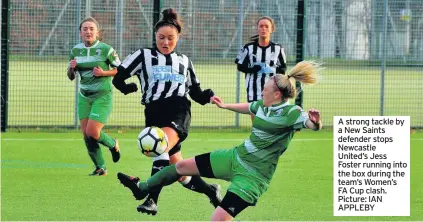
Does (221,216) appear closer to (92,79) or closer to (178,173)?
(178,173)

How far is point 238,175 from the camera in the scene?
736 centimetres

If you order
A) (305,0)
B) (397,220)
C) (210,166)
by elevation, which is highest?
(305,0)

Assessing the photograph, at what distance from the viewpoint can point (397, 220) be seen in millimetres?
8734

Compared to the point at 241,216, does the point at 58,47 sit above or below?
above

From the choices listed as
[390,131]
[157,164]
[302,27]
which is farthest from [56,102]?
[157,164]

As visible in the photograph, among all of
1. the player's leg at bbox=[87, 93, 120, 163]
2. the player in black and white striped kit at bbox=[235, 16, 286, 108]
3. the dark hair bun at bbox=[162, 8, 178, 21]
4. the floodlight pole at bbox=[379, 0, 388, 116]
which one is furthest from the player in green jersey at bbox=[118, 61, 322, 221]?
the floodlight pole at bbox=[379, 0, 388, 116]

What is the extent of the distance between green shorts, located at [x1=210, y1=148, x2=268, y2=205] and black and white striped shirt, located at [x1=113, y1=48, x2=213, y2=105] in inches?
51.4

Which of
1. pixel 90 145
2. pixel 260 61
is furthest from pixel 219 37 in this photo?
pixel 90 145

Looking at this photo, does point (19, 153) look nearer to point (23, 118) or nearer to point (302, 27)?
point (23, 118)

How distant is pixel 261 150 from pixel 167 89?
171 cm

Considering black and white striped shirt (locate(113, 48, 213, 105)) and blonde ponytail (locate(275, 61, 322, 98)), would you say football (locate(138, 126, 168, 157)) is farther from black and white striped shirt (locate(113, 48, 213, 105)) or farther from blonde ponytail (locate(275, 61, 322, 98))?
blonde ponytail (locate(275, 61, 322, 98))

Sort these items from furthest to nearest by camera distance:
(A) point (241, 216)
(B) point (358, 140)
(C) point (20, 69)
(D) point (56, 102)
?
(D) point (56, 102), (C) point (20, 69), (B) point (358, 140), (A) point (241, 216)

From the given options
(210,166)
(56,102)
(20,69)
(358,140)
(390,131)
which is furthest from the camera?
(56,102)

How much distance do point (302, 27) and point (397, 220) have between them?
27.4 ft
